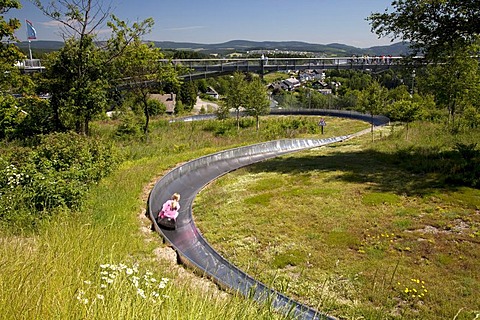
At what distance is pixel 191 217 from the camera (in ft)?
39.4

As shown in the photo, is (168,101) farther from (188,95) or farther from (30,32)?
(30,32)

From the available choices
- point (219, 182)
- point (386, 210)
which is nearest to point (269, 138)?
point (219, 182)

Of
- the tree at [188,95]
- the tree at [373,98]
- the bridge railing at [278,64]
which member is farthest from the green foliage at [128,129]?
the tree at [188,95]

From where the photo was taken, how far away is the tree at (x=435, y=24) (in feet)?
47.7

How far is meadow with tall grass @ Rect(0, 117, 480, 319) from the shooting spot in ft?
9.10

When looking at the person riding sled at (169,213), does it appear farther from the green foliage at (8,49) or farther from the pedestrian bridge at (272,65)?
the pedestrian bridge at (272,65)

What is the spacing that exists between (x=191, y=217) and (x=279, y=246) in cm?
390

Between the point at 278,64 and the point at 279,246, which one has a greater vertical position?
the point at 278,64

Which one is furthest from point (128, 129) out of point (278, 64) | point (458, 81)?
point (278, 64)

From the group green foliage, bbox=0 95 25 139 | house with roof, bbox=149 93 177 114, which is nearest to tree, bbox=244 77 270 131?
green foliage, bbox=0 95 25 139

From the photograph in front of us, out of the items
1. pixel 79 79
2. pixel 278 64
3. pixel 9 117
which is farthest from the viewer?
pixel 278 64

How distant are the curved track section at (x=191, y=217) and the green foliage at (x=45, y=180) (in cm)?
240

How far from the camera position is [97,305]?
247 centimetres

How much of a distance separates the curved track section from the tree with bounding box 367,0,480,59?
32.8 ft
